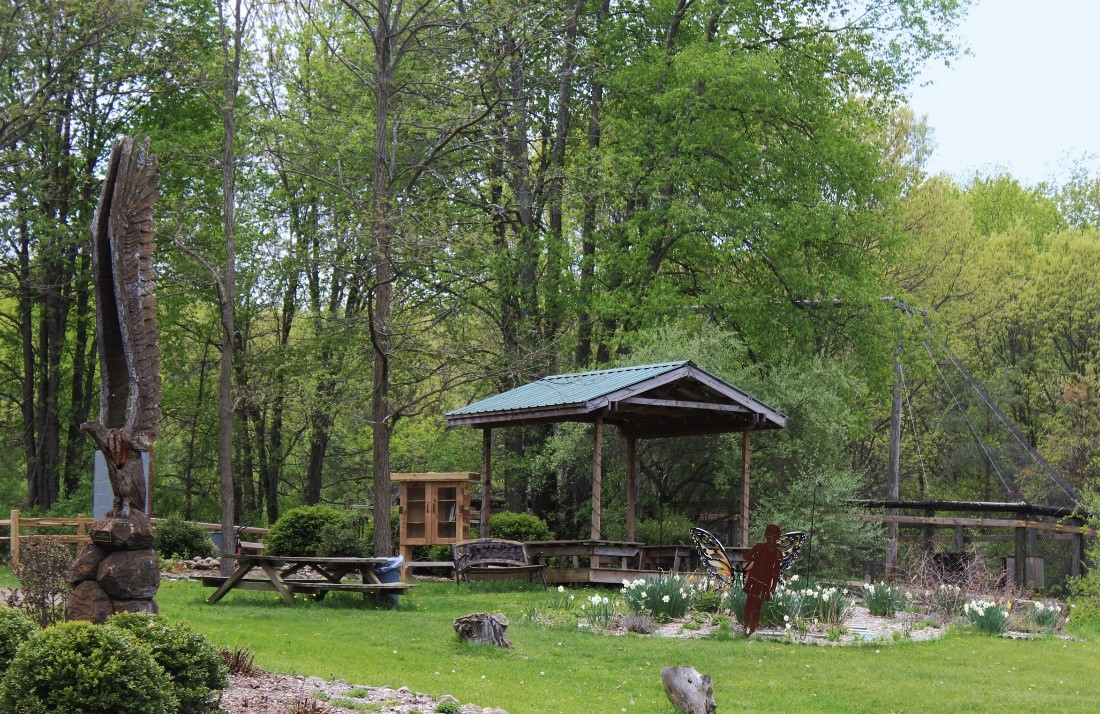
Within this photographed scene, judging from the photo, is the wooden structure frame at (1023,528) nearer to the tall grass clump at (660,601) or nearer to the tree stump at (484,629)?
the tall grass clump at (660,601)

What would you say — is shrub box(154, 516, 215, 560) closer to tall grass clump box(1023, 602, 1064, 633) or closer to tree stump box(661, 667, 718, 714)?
tall grass clump box(1023, 602, 1064, 633)

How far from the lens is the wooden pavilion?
1806 cm

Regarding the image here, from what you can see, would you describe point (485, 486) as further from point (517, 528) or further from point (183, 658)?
point (183, 658)

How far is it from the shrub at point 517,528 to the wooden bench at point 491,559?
8.42 ft

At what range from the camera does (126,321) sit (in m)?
7.69

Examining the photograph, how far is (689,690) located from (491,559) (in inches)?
404

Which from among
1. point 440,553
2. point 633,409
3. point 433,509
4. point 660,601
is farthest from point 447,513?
point 660,601

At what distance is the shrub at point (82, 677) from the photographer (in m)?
5.89

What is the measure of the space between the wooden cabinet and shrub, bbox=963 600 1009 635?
390 inches

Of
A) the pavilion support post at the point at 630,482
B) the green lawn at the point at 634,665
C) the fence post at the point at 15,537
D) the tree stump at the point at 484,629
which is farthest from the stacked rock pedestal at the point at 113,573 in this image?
the pavilion support post at the point at 630,482

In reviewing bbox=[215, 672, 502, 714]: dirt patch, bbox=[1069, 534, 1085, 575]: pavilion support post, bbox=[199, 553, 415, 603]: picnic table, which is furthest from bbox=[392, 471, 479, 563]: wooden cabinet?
bbox=[215, 672, 502, 714]: dirt patch

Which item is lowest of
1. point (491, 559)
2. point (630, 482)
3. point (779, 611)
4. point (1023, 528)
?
point (779, 611)

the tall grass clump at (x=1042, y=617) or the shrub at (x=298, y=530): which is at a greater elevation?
the shrub at (x=298, y=530)

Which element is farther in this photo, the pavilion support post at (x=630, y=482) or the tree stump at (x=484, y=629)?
the pavilion support post at (x=630, y=482)
